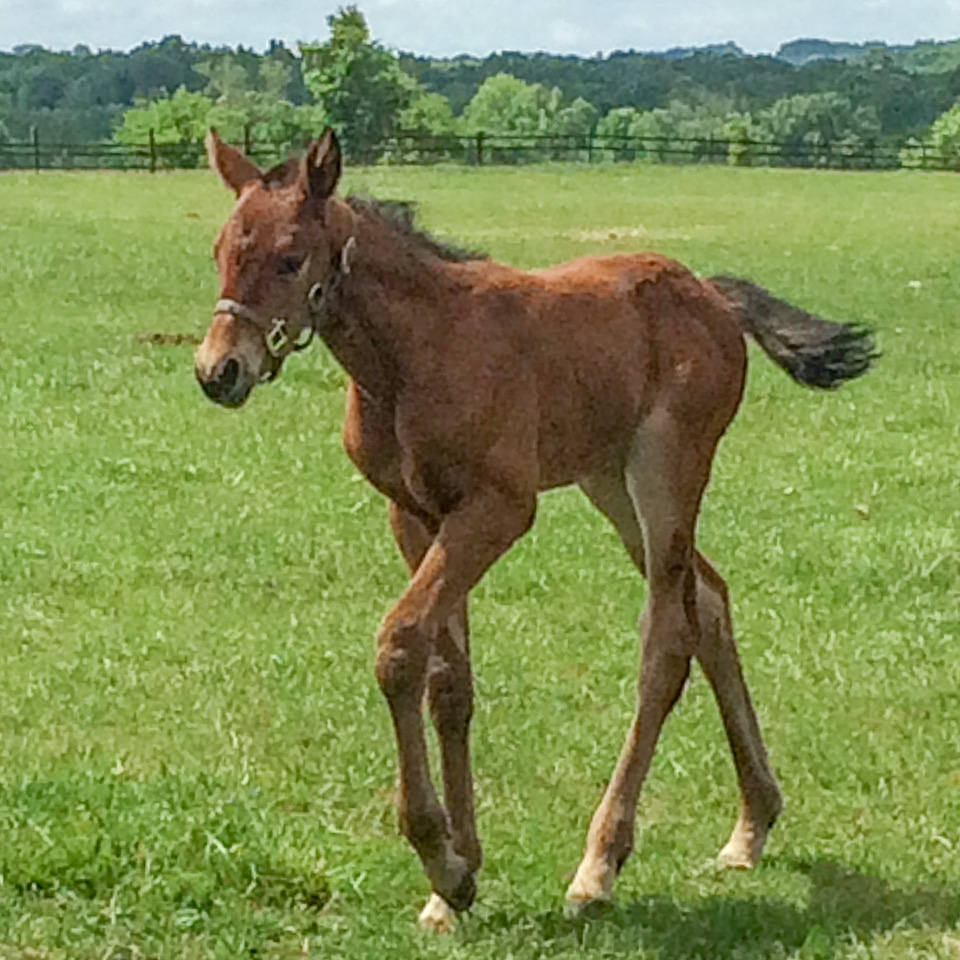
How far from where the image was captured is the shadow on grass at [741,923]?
466 centimetres

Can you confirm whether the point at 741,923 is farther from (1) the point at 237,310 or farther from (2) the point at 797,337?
(1) the point at 237,310

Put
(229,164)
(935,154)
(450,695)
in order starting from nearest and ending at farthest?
(229,164)
(450,695)
(935,154)

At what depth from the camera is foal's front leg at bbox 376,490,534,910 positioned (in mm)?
4309

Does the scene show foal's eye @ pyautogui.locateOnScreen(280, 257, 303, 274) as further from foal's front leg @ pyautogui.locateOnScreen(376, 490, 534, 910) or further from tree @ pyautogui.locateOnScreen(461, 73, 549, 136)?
tree @ pyautogui.locateOnScreen(461, 73, 549, 136)

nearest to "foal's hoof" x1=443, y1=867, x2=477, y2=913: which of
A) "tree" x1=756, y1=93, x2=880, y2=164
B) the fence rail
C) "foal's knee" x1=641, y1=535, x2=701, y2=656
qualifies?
"foal's knee" x1=641, y1=535, x2=701, y2=656

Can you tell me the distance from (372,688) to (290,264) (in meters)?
2.89

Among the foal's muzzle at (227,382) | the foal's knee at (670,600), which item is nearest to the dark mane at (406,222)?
the foal's muzzle at (227,382)

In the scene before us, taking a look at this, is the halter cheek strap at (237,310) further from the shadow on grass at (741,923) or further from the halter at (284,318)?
the shadow on grass at (741,923)

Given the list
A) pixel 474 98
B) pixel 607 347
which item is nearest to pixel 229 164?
pixel 607 347

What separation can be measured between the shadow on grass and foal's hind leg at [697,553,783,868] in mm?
236

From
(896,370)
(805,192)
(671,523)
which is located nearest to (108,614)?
(671,523)

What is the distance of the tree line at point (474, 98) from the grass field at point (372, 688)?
2646cm

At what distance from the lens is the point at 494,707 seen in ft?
22.0

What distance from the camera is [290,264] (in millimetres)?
4203
